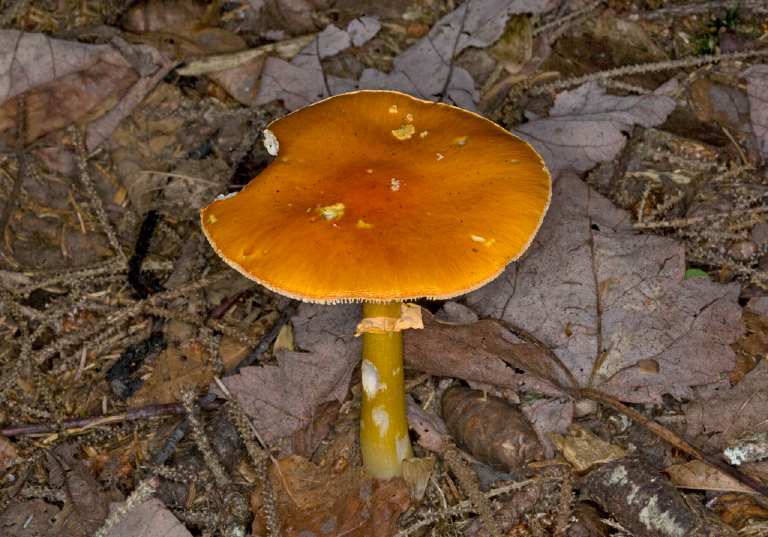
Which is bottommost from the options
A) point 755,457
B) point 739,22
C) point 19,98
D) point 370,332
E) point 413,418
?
point 413,418

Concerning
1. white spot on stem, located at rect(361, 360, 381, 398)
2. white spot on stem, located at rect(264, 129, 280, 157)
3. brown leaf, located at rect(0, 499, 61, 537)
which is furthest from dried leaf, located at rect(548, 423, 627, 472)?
brown leaf, located at rect(0, 499, 61, 537)

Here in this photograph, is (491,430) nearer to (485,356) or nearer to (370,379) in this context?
(485,356)

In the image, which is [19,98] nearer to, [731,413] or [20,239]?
[20,239]

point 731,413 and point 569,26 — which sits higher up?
point 569,26

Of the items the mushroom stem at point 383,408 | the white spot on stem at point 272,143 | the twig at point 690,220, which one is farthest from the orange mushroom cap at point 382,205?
the twig at point 690,220

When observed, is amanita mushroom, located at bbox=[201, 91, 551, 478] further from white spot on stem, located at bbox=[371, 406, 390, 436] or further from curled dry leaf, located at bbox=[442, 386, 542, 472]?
curled dry leaf, located at bbox=[442, 386, 542, 472]

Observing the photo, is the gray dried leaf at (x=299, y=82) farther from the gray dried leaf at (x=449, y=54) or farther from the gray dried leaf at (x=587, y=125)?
the gray dried leaf at (x=587, y=125)

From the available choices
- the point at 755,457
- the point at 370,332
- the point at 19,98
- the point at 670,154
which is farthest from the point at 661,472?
the point at 19,98
